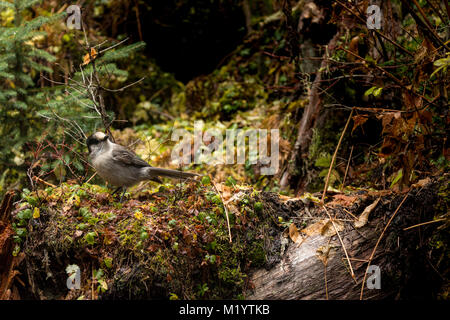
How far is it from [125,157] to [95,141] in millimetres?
395

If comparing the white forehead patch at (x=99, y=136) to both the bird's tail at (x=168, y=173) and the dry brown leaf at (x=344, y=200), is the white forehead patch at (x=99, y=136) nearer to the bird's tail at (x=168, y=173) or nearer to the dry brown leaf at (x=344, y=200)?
the bird's tail at (x=168, y=173)

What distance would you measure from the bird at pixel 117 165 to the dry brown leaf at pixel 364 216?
1833 mm

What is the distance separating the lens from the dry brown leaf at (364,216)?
3855mm

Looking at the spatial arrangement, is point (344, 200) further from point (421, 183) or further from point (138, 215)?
point (138, 215)

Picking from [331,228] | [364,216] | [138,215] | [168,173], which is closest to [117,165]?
[168,173]

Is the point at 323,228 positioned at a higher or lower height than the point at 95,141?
lower

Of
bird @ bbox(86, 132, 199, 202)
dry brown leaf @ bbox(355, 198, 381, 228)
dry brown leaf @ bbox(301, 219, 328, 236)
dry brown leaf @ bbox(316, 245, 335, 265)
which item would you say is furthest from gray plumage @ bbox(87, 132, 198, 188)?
dry brown leaf @ bbox(355, 198, 381, 228)

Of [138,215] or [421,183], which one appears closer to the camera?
[138,215]

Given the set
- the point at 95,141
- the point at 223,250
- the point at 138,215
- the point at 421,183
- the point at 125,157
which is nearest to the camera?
the point at 223,250

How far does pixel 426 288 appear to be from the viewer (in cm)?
376

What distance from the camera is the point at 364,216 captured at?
388cm

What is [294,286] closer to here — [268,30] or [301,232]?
[301,232]

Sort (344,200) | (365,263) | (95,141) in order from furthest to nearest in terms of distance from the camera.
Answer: (95,141) → (344,200) → (365,263)
